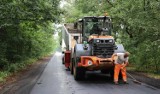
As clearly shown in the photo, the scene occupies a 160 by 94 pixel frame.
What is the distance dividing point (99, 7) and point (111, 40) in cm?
1488

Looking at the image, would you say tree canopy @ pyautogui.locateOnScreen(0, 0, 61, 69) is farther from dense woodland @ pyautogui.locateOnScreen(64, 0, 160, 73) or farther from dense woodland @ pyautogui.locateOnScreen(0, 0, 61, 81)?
A: dense woodland @ pyautogui.locateOnScreen(64, 0, 160, 73)

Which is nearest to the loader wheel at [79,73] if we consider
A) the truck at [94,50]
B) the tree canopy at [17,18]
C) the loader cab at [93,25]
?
the truck at [94,50]

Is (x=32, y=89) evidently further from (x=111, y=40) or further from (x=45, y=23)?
(x=45, y=23)

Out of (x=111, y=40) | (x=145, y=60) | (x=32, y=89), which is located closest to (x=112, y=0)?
(x=145, y=60)

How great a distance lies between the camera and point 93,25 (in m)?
17.9

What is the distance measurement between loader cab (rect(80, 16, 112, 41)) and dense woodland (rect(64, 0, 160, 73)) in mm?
2532

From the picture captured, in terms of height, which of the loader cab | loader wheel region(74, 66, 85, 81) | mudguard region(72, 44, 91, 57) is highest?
the loader cab

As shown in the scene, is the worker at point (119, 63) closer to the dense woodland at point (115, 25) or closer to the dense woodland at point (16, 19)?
the dense woodland at point (115, 25)

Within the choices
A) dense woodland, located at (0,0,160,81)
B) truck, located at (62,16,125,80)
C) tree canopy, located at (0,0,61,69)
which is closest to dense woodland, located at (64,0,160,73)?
dense woodland, located at (0,0,160,81)

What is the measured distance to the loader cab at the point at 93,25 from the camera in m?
17.8

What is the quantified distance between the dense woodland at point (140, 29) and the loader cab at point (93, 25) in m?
2.53

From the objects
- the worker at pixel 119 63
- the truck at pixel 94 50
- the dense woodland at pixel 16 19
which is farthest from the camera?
the dense woodland at pixel 16 19

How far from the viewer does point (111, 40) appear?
16094 mm

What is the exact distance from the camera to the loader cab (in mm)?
17766
